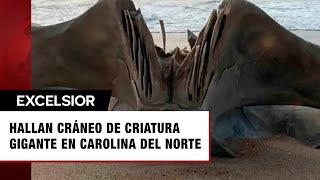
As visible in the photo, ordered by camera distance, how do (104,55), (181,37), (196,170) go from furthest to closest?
(181,37), (104,55), (196,170)

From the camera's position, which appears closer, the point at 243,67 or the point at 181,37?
the point at 243,67

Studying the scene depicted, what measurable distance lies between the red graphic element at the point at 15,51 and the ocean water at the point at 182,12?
555cm

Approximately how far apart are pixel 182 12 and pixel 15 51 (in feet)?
22.9

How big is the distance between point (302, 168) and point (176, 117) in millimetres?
719

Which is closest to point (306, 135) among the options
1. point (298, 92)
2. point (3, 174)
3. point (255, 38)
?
point (298, 92)

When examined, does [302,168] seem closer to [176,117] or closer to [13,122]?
[176,117]

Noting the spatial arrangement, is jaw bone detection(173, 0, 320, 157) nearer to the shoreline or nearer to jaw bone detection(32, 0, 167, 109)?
jaw bone detection(32, 0, 167, 109)

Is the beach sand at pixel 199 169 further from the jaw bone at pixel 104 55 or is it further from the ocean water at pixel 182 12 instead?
the ocean water at pixel 182 12

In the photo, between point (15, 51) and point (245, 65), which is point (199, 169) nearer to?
point (245, 65)

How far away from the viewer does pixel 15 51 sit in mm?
1638

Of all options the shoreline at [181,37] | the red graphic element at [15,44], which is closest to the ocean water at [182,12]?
the shoreline at [181,37]

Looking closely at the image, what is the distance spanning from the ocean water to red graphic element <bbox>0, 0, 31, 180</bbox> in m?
5.55

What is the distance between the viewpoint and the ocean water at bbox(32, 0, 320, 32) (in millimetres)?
7695

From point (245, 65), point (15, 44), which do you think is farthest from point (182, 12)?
point (15, 44)
